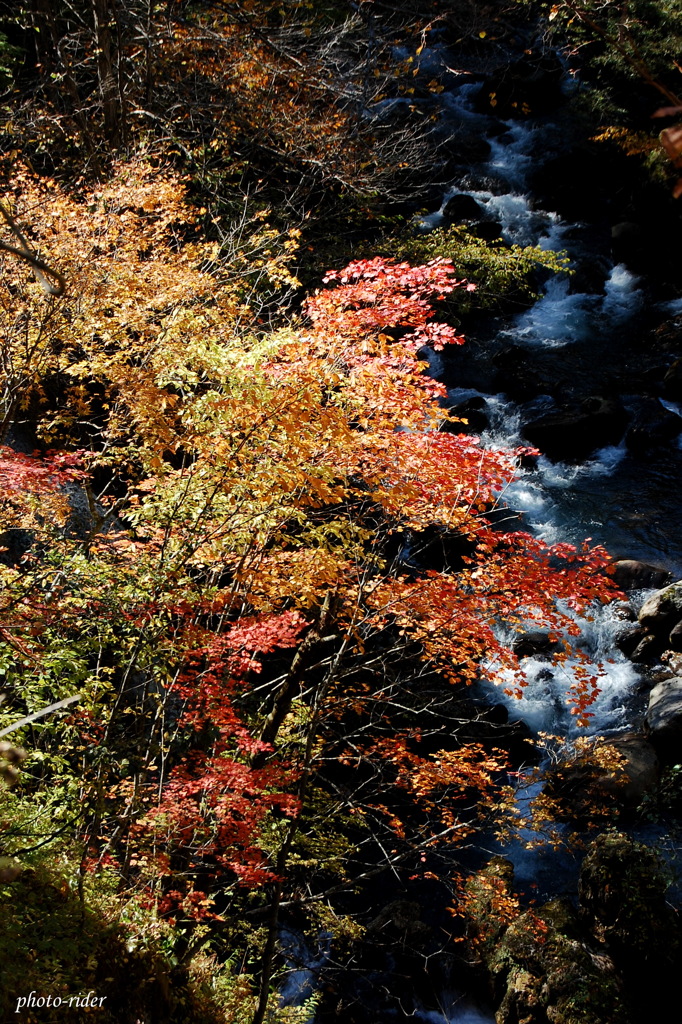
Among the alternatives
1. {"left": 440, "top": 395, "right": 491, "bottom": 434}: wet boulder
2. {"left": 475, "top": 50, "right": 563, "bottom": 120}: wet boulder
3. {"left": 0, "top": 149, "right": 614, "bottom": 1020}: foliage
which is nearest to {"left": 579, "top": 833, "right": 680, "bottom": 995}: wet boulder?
{"left": 0, "top": 149, "right": 614, "bottom": 1020}: foliage

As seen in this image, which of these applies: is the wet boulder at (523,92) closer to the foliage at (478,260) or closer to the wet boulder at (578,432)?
the foliage at (478,260)

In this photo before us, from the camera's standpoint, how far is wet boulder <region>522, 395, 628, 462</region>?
16.1m

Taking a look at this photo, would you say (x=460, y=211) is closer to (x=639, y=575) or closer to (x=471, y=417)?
(x=471, y=417)

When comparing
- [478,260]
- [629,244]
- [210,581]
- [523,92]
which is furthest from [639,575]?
[523,92]

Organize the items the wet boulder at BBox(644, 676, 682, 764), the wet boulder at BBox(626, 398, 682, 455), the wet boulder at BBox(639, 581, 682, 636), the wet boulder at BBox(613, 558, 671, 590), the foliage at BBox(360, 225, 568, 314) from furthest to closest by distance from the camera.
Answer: the foliage at BBox(360, 225, 568, 314)
the wet boulder at BBox(626, 398, 682, 455)
the wet boulder at BBox(613, 558, 671, 590)
the wet boulder at BBox(639, 581, 682, 636)
the wet boulder at BBox(644, 676, 682, 764)

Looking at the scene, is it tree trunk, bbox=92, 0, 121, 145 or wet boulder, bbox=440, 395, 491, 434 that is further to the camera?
wet boulder, bbox=440, 395, 491, 434

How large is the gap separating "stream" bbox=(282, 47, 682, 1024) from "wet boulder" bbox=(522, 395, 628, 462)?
21 cm

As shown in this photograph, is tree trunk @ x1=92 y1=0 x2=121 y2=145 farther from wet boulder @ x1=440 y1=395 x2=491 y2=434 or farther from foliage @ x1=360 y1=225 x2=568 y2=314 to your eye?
wet boulder @ x1=440 y1=395 x2=491 y2=434

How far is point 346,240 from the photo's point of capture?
17.6m

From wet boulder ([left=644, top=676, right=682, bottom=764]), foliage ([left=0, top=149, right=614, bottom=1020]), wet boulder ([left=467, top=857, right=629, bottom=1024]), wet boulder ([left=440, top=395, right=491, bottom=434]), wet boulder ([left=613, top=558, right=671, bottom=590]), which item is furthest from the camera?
wet boulder ([left=440, top=395, right=491, bottom=434])

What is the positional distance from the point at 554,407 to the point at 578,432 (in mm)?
1180

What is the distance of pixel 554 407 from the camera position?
1695 cm

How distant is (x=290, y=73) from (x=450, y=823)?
13.3 meters

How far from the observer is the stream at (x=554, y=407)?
32.0 feet
